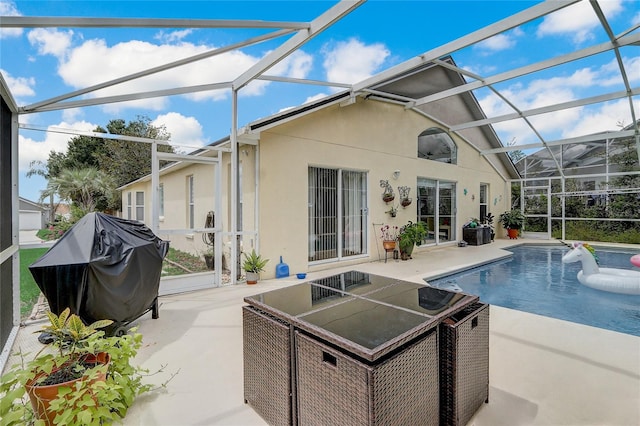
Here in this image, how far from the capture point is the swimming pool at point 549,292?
165 inches

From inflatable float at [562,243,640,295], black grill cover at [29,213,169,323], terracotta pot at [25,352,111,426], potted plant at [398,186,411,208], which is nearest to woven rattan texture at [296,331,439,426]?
terracotta pot at [25,352,111,426]

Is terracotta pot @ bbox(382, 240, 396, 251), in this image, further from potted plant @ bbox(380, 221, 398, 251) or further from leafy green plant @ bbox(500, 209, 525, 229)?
leafy green plant @ bbox(500, 209, 525, 229)

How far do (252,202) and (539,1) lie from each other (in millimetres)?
5606

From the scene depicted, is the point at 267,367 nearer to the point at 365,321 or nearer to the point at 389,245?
the point at 365,321

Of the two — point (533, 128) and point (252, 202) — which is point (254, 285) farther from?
point (533, 128)

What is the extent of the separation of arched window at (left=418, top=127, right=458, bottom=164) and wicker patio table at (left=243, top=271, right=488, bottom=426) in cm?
813

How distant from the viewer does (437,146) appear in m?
10.2

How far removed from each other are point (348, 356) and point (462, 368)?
0.84 metres

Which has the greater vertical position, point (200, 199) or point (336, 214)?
point (200, 199)

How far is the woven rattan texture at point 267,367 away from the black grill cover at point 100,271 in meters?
1.66

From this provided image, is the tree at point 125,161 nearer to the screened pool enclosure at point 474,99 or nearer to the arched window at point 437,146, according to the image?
the screened pool enclosure at point 474,99

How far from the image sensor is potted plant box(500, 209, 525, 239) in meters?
12.6

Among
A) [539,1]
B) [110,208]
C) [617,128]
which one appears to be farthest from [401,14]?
[110,208]

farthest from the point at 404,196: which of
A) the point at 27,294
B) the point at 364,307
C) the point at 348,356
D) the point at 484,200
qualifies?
the point at 27,294
